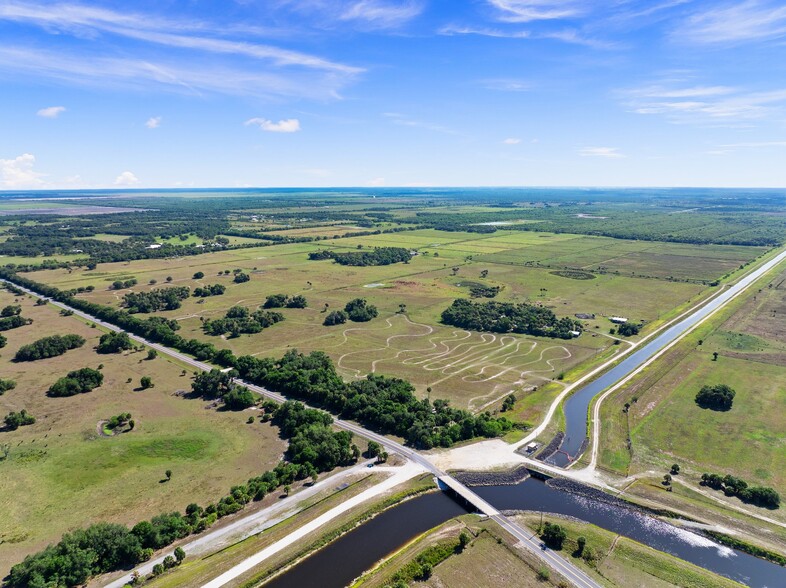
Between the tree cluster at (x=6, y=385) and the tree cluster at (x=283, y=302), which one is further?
the tree cluster at (x=283, y=302)

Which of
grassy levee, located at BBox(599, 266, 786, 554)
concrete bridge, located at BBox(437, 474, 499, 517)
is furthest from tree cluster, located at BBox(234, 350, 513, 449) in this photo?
grassy levee, located at BBox(599, 266, 786, 554)

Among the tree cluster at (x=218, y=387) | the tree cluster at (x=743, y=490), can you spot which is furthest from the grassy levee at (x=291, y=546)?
the tree cluster at (x=743, y=490)

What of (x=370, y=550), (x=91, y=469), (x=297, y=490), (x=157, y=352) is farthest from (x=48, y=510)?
(x=157, y=352)

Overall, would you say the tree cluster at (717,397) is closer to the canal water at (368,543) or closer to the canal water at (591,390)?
the canal water at (591,390)

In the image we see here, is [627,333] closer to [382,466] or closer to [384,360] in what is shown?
[384,360]

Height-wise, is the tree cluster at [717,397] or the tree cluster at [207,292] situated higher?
the tree cluster at [207,292]

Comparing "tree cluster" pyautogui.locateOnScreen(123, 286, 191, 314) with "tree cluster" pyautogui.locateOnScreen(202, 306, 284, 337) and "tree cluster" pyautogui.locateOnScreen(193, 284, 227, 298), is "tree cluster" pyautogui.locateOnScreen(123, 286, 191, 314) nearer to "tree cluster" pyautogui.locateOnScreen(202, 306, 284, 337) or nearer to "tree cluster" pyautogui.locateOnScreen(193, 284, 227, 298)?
"tree cluster" pyautogui.locateOnScreen(193, 284, 227, 298)
